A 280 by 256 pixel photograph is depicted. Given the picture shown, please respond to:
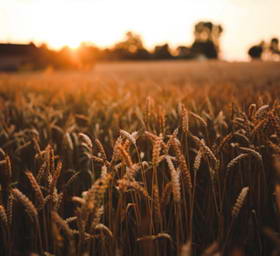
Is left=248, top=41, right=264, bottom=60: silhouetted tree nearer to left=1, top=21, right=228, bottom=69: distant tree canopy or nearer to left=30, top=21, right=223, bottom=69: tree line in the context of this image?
left=1, top=21, right=228, bottom=69: distant tree canopy

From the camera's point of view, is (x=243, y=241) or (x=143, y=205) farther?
(x=143, y=205)

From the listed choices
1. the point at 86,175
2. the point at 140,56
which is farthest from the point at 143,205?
the point at 140,56

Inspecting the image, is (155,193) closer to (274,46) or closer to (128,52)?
(274,46)

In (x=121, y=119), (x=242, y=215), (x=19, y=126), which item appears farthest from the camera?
(x=19, y=126)

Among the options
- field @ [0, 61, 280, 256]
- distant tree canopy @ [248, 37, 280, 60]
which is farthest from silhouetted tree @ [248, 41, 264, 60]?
field @ [0, 61, 280, 256]

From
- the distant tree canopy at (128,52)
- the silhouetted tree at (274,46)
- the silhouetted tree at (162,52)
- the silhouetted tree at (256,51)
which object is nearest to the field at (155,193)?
the distant tree canopy at (128,52)

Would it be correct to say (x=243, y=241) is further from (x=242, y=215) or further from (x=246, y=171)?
(x=246, y=171)

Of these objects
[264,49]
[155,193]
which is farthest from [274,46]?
[155,193]

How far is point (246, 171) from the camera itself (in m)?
1.22

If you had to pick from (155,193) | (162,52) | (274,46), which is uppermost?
(162,52)

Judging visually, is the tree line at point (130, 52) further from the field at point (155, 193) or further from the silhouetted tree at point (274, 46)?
the field at point (155, 193)

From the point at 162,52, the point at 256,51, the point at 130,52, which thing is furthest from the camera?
the point at 130,52

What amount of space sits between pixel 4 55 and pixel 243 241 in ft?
98.5

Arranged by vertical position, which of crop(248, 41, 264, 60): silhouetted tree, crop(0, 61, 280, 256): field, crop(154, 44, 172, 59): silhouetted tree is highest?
crop(154, 44, 172, 59): silhouetted tree
